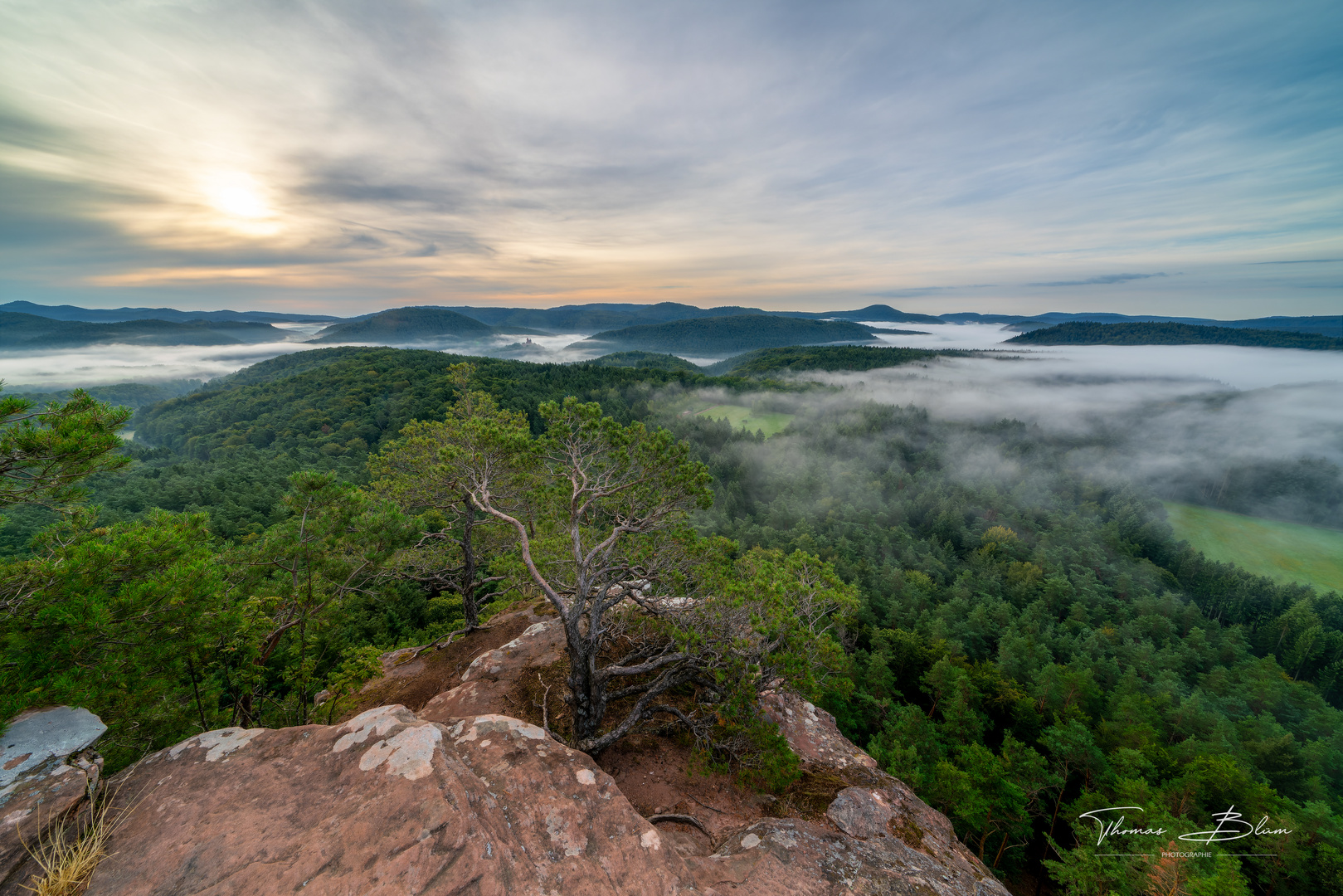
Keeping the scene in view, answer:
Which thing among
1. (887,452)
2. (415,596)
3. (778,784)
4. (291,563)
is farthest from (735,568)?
(887,452)

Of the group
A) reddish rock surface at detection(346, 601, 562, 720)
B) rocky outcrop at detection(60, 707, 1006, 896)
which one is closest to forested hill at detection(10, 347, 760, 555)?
reddish rock surface at detection(346, 601, 562, 720)

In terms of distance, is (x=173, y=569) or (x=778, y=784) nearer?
(x=173, y=569)

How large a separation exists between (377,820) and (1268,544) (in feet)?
536

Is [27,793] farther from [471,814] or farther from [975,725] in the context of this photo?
[975,725]

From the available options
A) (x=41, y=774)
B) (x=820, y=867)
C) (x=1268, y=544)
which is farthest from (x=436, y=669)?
(x=1268, y=544)

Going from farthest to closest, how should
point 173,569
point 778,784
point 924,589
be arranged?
point 924,589 → point 778,784 → point 173,569

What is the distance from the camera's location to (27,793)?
6.52 meters

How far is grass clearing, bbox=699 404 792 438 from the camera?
133 m

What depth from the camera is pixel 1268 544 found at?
325ft

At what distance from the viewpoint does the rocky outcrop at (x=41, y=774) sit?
6066 mm

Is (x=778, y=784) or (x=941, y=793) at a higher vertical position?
(x=778, y=784)

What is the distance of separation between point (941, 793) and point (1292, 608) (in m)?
84.8

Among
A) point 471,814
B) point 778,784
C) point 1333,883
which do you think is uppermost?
point 471,814

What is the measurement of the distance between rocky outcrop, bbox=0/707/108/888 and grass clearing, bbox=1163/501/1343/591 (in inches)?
5532
